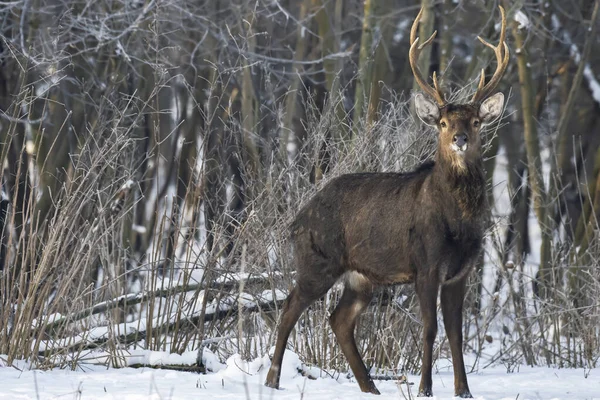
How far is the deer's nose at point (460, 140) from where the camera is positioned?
7223 mm

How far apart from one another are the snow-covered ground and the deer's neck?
125 cm

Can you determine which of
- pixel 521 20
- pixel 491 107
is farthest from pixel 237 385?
pixel 521 20

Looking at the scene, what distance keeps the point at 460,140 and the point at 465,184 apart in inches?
12.5

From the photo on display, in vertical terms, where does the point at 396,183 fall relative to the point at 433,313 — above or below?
above

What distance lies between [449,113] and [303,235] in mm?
1373

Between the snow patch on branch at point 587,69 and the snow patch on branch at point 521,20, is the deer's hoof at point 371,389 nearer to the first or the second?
the snow patch on branch at point 521,20

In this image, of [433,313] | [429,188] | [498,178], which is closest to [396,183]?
[429,188]

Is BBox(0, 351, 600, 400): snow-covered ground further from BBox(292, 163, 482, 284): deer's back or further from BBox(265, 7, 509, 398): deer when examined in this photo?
BBox(292, 163, 482, 284): deer's back

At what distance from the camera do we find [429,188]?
748 cm

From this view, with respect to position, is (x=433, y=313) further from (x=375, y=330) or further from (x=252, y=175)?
(x=252, y=175)

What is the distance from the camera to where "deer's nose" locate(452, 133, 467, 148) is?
7.22m

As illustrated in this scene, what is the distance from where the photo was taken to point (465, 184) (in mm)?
7348

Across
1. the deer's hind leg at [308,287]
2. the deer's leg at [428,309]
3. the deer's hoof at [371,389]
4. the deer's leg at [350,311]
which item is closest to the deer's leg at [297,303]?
the deer's hind leg at [308,287]

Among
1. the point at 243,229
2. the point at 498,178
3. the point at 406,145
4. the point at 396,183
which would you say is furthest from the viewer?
the point at 498,178
